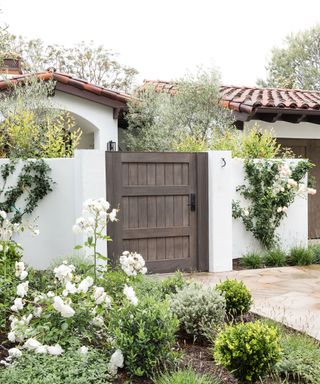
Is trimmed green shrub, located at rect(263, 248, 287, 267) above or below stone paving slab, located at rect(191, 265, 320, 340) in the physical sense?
above

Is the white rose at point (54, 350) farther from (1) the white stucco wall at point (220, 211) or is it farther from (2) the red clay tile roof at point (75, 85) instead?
(2) the red clay tile roof at point (75, 85)

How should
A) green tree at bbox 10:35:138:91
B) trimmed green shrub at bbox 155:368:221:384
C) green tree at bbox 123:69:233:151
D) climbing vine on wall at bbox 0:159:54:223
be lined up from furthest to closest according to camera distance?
green tree at bbox 10:35:138:91
green tree at bbox 123:69:233:151
climbing vine on wall at bbox 0:159:54:223
trimmed green shrub at bbox 155:368:221:384

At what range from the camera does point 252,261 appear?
27.7ft

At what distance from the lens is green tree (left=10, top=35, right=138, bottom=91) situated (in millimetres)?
24828

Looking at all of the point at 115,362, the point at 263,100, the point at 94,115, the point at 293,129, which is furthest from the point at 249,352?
the point at 293,129

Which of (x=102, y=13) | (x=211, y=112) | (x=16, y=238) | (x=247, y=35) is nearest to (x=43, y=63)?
(x=102, y=13)

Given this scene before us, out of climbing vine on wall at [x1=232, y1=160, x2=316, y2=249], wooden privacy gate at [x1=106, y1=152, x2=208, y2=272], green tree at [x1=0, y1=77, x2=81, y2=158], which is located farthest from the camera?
climbing vine on wall at [x1=232, y1=160, x2=316, y2=249]

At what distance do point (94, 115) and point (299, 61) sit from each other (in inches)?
945

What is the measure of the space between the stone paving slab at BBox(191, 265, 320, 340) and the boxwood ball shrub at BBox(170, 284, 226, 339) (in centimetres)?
60

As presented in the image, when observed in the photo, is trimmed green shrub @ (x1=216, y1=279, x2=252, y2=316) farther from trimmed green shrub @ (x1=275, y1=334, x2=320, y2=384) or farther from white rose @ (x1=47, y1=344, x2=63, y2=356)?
white rose @ (x1=47, y1=344, x2=63, y2=356)

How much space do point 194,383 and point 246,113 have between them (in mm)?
8481

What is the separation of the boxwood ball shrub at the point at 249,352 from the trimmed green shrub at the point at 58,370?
0.82 meters

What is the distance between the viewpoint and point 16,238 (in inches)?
314

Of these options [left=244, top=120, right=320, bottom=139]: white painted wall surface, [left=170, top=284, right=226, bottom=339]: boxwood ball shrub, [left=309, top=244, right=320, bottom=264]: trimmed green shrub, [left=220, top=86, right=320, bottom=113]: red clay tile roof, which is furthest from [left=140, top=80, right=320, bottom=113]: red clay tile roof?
[left=170, top=284, right=226, bottom=339]: boxwood ball shrub
